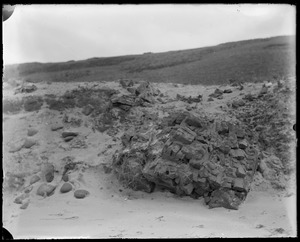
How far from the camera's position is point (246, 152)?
878 cm

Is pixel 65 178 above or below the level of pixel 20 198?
above

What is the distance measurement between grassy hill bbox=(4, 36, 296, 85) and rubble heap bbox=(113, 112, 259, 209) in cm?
255

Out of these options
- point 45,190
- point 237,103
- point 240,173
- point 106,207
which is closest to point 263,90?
point 237,103

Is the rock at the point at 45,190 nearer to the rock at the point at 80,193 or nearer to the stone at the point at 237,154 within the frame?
the rock at the point at 80,193

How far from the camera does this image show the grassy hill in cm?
1077

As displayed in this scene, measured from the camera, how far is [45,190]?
8602 millimetres

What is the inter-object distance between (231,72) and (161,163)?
177 inches

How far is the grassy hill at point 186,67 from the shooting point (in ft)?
35.3

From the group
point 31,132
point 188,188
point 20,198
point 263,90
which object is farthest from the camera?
point 263,90

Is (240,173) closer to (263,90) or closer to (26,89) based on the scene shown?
(263,90)

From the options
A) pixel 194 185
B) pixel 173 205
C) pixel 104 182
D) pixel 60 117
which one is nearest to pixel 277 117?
pixel 194 185

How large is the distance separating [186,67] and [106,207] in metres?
5.61

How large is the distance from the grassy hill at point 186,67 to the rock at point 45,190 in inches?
132

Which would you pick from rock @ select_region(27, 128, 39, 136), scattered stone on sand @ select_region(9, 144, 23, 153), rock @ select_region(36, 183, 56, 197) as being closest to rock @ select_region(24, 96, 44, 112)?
rock @ select_region(27, 128, 39, 136)
